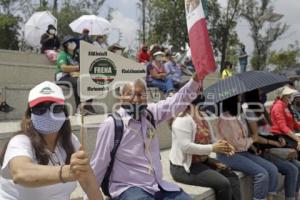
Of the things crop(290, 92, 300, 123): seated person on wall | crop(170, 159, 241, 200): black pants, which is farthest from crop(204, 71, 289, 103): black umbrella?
crop(290, 92, 300, 123): seated person on wall

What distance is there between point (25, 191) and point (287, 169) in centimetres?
433

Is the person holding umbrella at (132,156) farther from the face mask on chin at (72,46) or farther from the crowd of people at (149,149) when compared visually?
the face mask on chin at (72,46)

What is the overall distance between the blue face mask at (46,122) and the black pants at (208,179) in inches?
89.6

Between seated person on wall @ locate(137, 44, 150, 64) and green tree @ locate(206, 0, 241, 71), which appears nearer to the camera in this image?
seated person on wall @ locate(137, 44, 150, 64)

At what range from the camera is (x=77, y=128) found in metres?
5.88

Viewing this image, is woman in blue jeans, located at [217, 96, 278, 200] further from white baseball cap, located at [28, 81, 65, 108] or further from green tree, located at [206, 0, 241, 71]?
green tree, located at [206, 0, 241, 71]

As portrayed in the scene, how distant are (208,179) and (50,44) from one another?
309 inches

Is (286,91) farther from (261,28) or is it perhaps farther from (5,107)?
(261,28)

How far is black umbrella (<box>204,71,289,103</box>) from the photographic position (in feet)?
18.6

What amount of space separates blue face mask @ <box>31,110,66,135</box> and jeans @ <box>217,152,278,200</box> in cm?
324

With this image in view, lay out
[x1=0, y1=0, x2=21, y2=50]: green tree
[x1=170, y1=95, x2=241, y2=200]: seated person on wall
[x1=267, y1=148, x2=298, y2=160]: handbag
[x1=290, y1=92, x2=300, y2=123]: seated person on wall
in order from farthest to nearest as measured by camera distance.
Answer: [x1=0, y1=0, x2=21, y2=50]: green tree, [x1=290, y1=92, x2=300, y2=123]: seated person on wall, [x1=267, y1=148, x2=298, y2=160]: handbag, [x1=170, y1=95, x2=241, y2=200]: seated person on wall

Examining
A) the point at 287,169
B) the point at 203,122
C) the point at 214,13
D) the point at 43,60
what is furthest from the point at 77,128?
the point at 214,13

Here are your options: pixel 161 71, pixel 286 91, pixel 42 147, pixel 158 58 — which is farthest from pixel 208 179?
pixel 158 58

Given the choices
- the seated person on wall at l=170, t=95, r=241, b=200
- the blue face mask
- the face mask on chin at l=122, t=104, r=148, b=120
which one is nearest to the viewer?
the blue face mask
